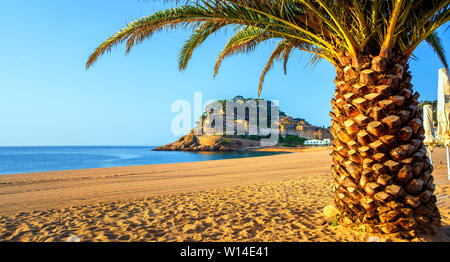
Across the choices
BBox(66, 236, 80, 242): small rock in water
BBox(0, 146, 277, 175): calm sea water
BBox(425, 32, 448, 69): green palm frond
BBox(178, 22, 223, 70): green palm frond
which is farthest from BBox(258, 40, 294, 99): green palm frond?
BBox(0, 146, 277, 175): calm sea water

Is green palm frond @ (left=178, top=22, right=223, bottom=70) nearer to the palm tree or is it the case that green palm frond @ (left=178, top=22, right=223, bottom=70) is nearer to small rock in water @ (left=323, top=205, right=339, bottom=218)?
the palm tree

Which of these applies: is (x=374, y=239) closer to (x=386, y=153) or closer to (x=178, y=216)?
(x=386, y=153)

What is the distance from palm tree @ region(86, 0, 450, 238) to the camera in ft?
9.03

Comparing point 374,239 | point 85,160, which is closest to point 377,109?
point 374,239

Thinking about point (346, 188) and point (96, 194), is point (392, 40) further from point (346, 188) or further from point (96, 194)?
point (96, 194)

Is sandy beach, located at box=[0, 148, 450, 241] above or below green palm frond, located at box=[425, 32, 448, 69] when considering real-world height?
below

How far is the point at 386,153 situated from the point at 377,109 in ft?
1.79

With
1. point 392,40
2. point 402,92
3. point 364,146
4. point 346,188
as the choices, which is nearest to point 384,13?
point 392,40

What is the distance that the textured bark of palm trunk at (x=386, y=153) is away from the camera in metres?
2.74

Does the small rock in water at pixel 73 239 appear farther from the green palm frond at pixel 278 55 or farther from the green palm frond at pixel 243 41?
the green palm frond at pixel 278 55

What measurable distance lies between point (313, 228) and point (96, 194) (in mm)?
6115

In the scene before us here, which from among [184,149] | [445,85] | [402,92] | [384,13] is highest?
[384,13]

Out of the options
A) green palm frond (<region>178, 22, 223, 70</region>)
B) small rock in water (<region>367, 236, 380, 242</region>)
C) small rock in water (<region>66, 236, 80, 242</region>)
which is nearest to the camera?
small rock in water (<region>367, 236, 380, 242</region>)
